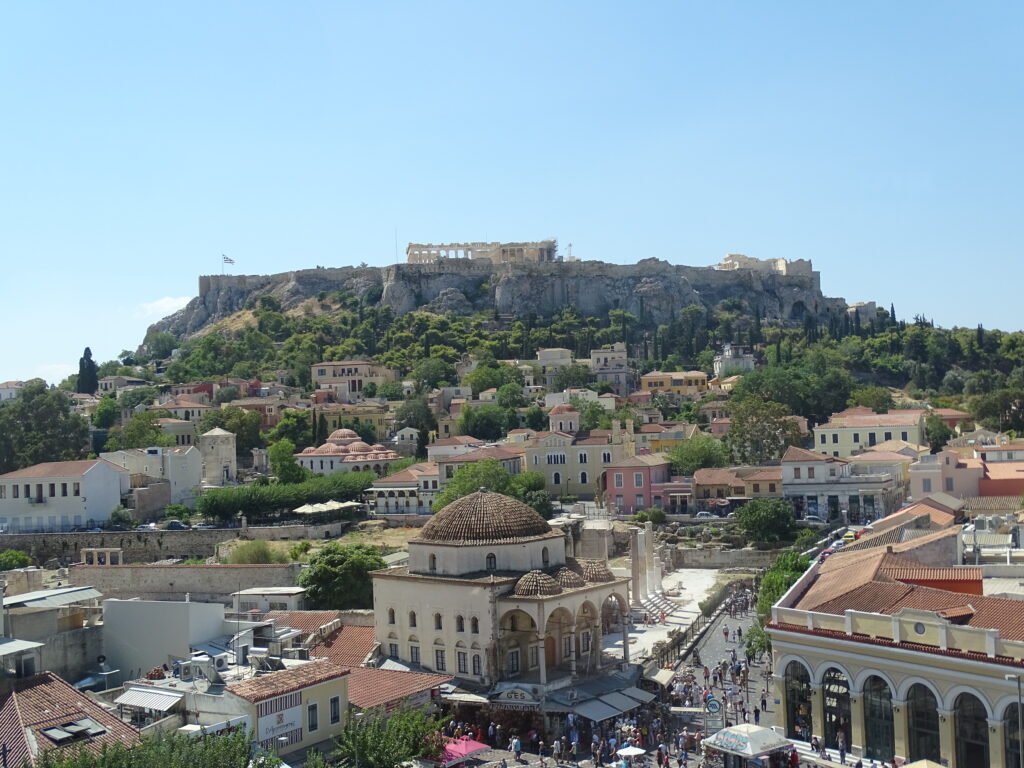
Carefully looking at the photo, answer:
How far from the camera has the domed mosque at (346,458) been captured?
7819 cm

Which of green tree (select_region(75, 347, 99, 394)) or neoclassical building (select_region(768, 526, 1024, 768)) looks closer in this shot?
neoclassical building (select_region(768, 526, 1024, 768))

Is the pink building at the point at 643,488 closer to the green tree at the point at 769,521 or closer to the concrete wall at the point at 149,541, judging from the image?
the green tree at the point at 769,521

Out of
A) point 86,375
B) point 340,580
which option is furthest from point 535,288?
point 340,580

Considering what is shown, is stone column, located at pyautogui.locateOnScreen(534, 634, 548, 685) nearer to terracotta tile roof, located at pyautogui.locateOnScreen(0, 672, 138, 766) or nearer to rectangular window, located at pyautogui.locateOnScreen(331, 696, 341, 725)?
rectangular window, located at pyautogui.locateOnScreen(331, 696, 341, 725)

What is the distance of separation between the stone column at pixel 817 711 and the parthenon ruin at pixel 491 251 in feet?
390

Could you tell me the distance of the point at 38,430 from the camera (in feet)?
266

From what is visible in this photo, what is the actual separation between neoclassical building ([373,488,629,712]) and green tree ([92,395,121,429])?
214 ft

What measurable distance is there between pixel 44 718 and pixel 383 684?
28.5ft

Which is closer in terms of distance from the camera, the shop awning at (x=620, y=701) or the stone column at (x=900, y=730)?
the stone column at (x=900, y=730)

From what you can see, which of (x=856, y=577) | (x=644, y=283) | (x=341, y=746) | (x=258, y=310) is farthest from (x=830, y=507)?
(x=258, y=310)

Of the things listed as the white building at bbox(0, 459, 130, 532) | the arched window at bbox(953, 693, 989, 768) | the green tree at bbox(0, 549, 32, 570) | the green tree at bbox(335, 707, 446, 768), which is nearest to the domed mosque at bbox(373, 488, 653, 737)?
the green tree at bbox(335, 707, 446, 768)

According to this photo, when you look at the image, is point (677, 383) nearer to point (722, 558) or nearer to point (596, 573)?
point (722, 558)

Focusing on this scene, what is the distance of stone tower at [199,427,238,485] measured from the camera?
8044cm

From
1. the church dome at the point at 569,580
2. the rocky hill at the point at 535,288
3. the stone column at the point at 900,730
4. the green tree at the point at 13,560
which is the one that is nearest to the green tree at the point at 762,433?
the church dome at the point at 569,580
